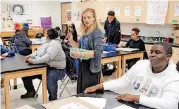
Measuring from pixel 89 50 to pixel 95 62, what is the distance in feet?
0.50

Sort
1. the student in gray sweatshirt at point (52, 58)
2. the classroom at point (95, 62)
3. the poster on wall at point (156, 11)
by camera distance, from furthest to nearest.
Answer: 1. the poster on wall at point (156, 11)
2. the student in gray sweatshirt at point (52, 58)
3. the classroom at point (95, 62)

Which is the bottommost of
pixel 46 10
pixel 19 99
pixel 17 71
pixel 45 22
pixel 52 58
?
pixel 19 99

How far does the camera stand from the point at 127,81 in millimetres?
1824

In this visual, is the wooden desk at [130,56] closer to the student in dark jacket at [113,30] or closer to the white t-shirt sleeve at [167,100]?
the student in dark jacket at [113,30]

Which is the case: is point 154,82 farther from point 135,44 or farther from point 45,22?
point 45,22

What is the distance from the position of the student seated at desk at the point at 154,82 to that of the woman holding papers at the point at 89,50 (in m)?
0.63

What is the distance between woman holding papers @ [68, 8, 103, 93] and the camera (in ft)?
7.73

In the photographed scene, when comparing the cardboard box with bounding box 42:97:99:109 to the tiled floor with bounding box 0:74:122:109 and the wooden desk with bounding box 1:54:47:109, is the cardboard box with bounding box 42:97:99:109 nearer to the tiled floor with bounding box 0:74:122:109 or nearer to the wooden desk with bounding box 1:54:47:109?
the wooden desk with bounding box 1:54:47:109

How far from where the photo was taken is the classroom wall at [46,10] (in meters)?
7.87

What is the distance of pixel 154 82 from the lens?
1570 millimetres

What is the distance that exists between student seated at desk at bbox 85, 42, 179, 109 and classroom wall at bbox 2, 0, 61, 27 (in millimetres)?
6641

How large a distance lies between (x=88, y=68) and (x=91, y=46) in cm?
27

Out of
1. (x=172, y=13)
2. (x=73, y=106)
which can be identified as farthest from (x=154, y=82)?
(x=172, y=13)

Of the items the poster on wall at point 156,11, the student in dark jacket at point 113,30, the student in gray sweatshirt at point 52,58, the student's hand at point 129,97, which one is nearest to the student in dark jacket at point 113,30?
the student in dark jacket at point 113,30
